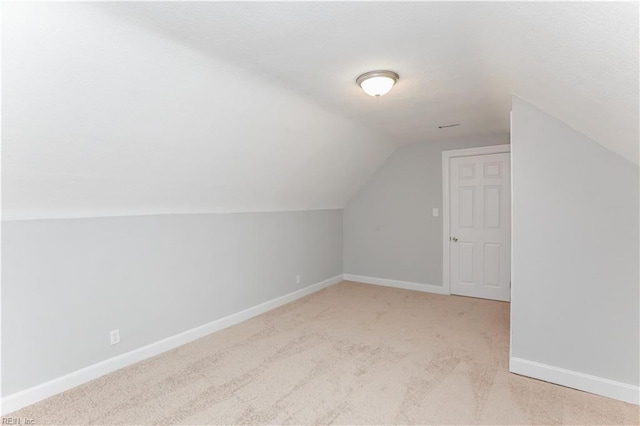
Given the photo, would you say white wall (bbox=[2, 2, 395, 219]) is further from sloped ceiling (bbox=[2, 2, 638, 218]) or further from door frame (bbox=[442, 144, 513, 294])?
door frame (bbox=[442, 144, 513, 294])

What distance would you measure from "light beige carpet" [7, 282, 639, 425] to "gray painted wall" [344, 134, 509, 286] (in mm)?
1456

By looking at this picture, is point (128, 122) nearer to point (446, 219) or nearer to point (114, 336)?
point (114, 336)

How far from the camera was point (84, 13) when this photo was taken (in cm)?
149

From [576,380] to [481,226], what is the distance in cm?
239

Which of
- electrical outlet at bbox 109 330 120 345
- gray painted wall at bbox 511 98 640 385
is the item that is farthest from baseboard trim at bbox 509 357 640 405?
electrical outlet at bbox 109 330 120 345

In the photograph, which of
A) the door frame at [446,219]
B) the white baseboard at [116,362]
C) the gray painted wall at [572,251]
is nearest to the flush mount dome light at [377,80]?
the gray painted wall at [572,251]

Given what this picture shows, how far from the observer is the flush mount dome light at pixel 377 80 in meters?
2.33

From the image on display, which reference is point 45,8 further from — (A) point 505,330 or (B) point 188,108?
(A) point 505,330

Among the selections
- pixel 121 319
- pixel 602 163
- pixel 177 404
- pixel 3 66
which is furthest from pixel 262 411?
pixel 602 163

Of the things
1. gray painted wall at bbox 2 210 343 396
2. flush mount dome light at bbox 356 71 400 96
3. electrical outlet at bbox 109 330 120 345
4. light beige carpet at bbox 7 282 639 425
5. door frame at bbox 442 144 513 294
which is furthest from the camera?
door frame at bbox 442 144 513 294

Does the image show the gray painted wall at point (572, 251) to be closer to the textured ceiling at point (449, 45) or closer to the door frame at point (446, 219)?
the textured ceiling at point (449, 45)

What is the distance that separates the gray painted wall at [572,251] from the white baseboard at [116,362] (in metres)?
2.57

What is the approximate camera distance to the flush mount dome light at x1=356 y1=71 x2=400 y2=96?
7.64ft

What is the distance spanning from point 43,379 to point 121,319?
0.57 metres
